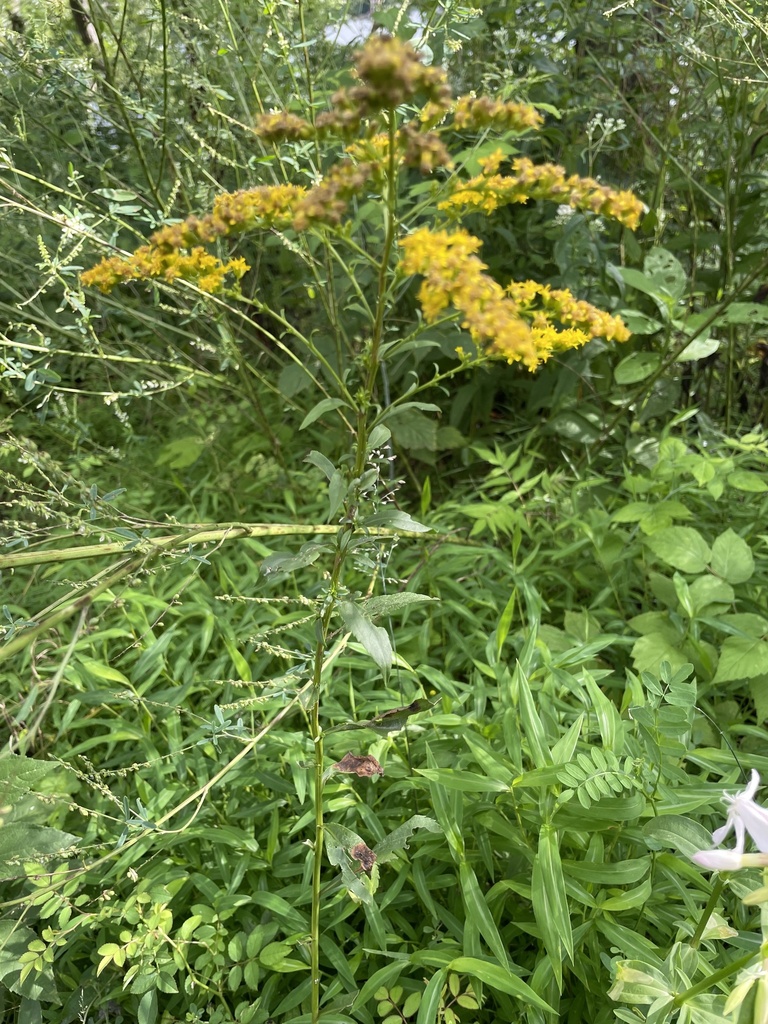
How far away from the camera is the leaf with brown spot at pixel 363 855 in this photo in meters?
0.83

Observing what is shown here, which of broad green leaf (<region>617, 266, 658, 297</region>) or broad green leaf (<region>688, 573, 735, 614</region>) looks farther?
broad green leaf (<region>617, 266, 658, 297</region>)

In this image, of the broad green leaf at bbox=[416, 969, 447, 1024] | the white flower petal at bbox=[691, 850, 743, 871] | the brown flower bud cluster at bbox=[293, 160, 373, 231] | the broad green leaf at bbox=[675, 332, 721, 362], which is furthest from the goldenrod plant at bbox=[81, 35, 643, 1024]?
the broad green leaf at bbox=[675, 332, 721, 362]

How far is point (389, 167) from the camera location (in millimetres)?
615

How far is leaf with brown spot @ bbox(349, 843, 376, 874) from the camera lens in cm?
83

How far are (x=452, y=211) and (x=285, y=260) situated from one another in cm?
169

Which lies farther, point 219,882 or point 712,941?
point 219,882

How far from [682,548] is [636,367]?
2.26 ft

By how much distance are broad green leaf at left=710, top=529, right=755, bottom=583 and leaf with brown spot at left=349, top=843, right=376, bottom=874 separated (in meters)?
0.95

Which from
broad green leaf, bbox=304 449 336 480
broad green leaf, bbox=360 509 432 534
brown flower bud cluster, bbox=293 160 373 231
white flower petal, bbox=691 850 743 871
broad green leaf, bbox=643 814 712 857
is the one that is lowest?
broad green leaf, bbox=643 814 712 857

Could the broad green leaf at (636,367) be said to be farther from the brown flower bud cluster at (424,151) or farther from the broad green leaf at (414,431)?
the brown flower bud cluster at (424,151)

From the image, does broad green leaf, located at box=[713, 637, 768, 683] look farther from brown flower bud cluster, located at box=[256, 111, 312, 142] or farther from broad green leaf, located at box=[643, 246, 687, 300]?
brown flower bud cluster, located at box=[256, 111, 312, 142]

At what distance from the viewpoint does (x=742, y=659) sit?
1221mm

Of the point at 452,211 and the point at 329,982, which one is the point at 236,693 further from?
the point at 452,211

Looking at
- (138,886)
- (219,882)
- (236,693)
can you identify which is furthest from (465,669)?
(138,886)
